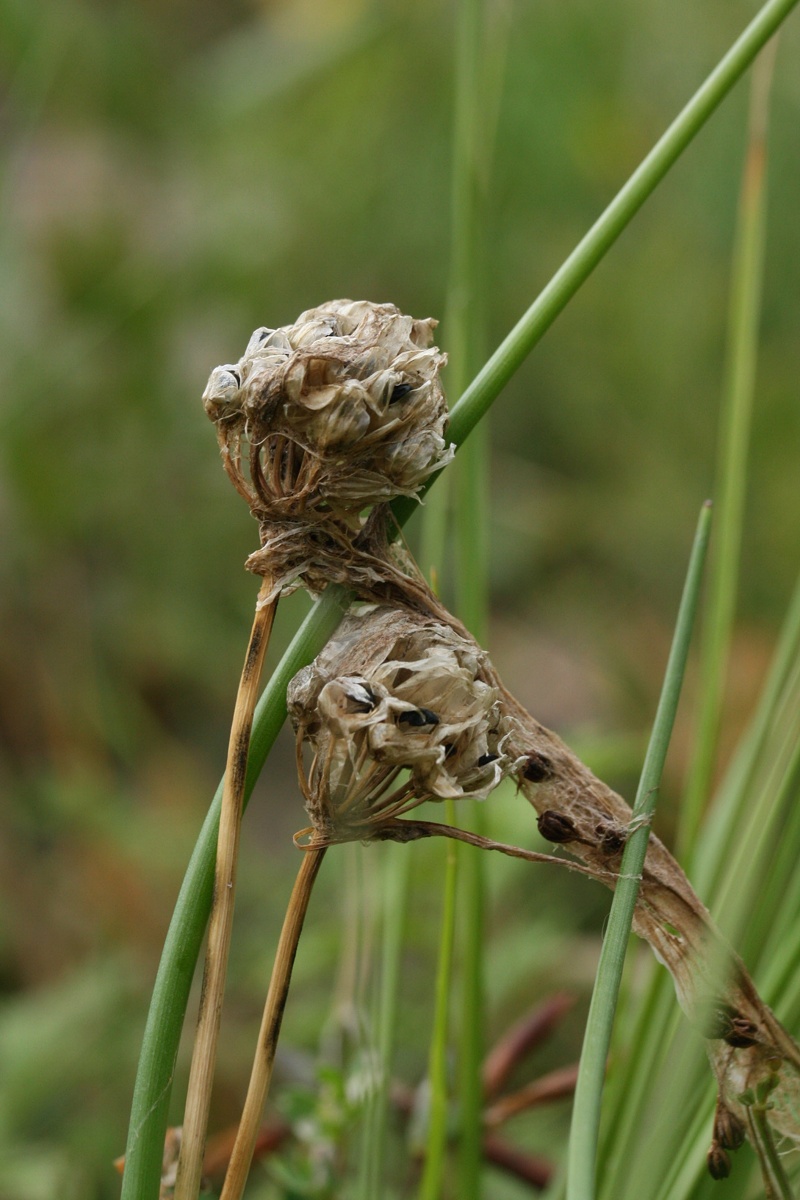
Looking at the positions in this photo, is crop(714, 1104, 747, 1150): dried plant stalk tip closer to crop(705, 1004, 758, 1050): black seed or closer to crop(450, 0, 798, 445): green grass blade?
crop(705, 1004, 758, 1050): black seed

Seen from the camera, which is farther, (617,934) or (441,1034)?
(441,1034)

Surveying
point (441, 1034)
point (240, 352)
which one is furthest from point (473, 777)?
point (240, 352)

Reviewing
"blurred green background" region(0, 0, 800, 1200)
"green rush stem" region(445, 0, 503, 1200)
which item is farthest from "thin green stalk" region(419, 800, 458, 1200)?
"blurred green background" region(0, 0, 800, 1200)

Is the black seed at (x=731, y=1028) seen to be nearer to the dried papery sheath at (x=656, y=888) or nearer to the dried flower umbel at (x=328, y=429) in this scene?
the dried papery sheath at (x=656, y=888)

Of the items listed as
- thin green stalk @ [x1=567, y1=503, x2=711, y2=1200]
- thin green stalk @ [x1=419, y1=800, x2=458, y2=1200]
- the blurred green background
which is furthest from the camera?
the blurred green background

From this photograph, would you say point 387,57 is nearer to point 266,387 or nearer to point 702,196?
point 702,196

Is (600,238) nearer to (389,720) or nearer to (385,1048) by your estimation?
(389,720)
